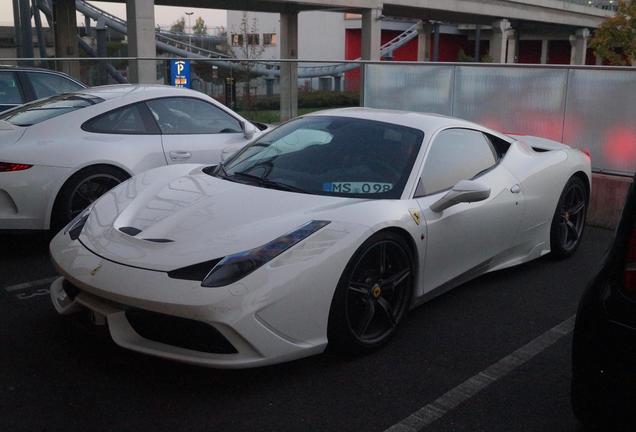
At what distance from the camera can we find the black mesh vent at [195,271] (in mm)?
3391

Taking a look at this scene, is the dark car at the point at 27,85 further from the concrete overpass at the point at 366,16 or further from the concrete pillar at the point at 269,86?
the concrete pillar at the point at 269,86

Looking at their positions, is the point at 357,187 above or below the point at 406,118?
below

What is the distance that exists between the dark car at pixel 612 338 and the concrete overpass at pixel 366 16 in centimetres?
1042

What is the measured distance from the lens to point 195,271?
342 cm

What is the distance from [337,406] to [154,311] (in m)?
0.98

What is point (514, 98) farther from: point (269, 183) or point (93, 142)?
point (269, 183)

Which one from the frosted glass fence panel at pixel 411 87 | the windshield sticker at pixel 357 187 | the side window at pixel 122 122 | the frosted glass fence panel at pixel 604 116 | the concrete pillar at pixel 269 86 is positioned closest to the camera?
the windshield sticker at pixel 357 187

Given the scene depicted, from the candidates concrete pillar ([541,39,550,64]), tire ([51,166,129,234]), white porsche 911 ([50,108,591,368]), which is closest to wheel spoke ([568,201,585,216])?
white porsche 911 ([50,108,591,368])

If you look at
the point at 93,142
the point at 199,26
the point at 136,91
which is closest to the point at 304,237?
the point at 93,142

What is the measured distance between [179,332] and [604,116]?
6080 millimetres

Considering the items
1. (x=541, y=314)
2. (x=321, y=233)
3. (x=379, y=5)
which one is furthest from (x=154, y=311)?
(x=379, y=5)

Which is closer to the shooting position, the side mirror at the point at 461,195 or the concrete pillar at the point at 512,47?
the side mirror at the point at 461,195

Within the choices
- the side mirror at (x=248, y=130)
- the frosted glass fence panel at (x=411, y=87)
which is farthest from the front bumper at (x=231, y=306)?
the frosted glass fence panel at (x=411, y=87)

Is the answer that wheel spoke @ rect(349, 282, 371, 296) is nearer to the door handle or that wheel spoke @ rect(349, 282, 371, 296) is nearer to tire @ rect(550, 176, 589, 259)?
tire @ rect(550, 176, 589, 259)
